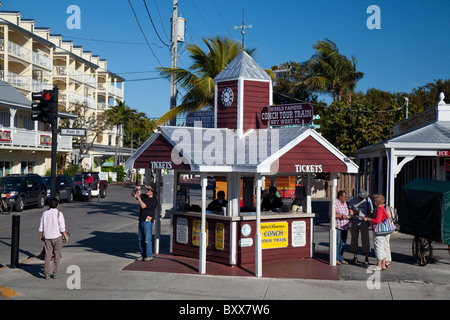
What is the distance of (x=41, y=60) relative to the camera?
1966 inches

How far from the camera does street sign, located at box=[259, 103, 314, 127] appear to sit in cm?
1142

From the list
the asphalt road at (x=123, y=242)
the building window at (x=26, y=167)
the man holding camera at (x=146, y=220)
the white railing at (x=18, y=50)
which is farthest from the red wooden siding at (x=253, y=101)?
the white railing at (x=18, y=50)

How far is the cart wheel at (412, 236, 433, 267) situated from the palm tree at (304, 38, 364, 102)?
26412 millimetres

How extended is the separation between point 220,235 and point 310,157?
8.94 feet

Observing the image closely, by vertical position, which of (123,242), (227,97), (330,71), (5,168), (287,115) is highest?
(330,71)

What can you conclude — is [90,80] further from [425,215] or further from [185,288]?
[185,288]

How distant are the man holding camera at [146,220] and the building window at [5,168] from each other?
92.1 feet

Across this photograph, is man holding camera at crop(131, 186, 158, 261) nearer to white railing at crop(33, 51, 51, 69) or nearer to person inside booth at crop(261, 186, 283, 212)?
person inside booth at crop(261, 186, 283, 212)

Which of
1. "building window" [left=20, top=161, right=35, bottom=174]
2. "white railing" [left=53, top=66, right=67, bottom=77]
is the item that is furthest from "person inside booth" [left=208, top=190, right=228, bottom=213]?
"white railing" [left=53, top=66, right=67, bottom=77]

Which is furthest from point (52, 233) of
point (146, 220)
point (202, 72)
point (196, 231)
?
point (202, 72)

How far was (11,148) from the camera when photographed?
3444cm
